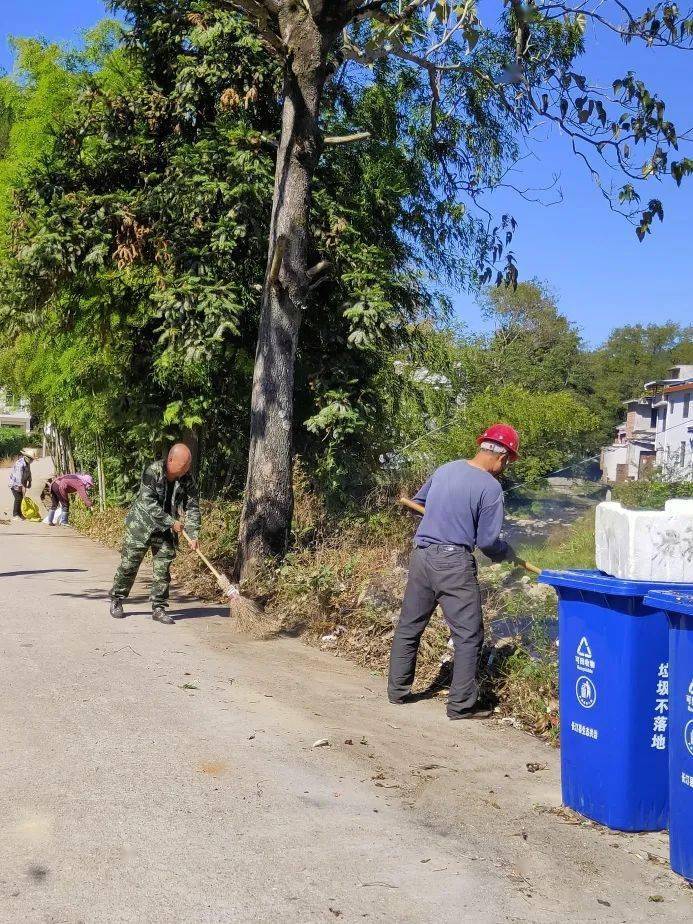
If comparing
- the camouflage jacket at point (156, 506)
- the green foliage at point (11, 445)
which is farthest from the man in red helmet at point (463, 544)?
the green foliage at point (11, 445)

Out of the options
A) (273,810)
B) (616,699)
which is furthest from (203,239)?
(616,699)

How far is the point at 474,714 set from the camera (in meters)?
7.01

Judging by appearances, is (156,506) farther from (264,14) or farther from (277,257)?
(264,14)

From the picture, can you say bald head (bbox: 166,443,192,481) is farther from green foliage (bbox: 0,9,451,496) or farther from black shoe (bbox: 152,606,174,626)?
green foliage (bbox: 0,9,451,496)

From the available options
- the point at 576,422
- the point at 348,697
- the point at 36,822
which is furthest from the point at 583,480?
the point at 576,422

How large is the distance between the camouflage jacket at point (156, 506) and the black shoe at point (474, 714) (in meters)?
3.68

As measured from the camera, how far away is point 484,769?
5.98 m

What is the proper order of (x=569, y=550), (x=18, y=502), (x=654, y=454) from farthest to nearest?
(x=18, y=502), (x=654, y=454), (x=569, y=550)

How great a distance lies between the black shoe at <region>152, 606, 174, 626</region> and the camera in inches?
387

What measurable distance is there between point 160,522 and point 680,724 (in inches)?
251

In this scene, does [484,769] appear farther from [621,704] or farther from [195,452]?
[195,452]

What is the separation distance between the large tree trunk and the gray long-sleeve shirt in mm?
3931

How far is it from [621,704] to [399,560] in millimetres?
4976

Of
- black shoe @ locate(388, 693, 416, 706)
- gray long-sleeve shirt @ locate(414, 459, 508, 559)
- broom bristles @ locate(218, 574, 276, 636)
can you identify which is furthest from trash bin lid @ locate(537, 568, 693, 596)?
broom bristles @ locate(218, 574, 276, 636)
